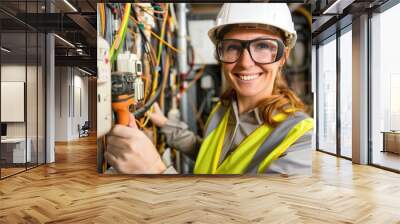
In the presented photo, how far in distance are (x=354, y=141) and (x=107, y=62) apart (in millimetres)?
4821

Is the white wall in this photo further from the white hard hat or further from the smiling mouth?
the smiling mouth

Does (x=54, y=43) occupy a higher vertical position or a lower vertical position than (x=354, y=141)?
higher

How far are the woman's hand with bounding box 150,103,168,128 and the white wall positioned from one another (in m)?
6.83

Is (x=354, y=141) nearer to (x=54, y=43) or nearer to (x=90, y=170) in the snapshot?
(x=90, y=170)

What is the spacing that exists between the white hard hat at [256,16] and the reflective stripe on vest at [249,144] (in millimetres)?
1049

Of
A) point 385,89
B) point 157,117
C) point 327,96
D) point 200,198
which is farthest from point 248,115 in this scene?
point 327,96

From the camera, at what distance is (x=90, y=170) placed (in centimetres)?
646

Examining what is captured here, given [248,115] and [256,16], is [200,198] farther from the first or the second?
[256,16]

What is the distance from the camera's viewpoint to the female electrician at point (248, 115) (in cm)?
527

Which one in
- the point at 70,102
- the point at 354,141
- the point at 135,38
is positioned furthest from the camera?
the point at 70,102

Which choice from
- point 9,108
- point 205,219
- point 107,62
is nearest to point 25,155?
point 9,108

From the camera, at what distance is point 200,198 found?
169 inches

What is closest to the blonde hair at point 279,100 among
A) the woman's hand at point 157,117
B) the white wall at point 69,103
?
the woman's hand at point 157,117

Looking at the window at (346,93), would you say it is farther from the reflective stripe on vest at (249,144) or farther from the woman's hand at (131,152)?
the woman's hand at (131,152)
